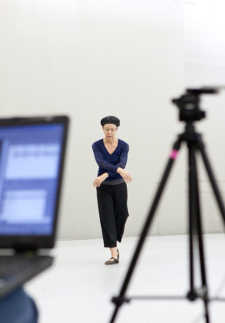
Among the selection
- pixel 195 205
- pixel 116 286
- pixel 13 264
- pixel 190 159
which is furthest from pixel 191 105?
pixel 116 286

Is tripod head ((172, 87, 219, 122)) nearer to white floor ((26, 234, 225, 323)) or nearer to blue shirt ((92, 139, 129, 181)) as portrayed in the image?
white floor ((26, 234, 225, 323))

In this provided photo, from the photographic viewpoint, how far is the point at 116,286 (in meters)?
2.71

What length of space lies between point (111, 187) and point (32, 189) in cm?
304

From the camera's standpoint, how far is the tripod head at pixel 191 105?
1149mm

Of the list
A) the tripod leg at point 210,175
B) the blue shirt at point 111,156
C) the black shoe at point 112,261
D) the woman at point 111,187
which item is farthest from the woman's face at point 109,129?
the tripod leg at point 210,175

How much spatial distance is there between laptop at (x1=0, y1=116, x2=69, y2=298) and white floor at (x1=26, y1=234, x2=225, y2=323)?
112 cm

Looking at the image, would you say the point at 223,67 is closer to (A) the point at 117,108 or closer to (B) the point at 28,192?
(A) the point at 117,108

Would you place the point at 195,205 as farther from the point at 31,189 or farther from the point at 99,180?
the point at 99,180

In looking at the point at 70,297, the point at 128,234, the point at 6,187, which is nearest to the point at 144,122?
the point at 128,234

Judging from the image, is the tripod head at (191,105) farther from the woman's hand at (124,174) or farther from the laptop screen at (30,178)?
the woman's hand at (124,174)

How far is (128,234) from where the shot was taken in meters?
5.95

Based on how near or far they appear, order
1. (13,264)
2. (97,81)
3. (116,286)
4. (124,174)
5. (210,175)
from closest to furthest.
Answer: (13,264) < (210,175) < (116,286) < (124,174) < (97,81)

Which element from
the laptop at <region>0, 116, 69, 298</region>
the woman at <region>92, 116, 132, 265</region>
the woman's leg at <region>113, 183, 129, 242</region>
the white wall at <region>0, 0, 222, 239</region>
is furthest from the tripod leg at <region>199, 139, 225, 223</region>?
the white wall at <region>0, 0, 222, 239</region>

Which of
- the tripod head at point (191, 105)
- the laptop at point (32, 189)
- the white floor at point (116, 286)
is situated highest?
the tripod head at point (191, 105)
